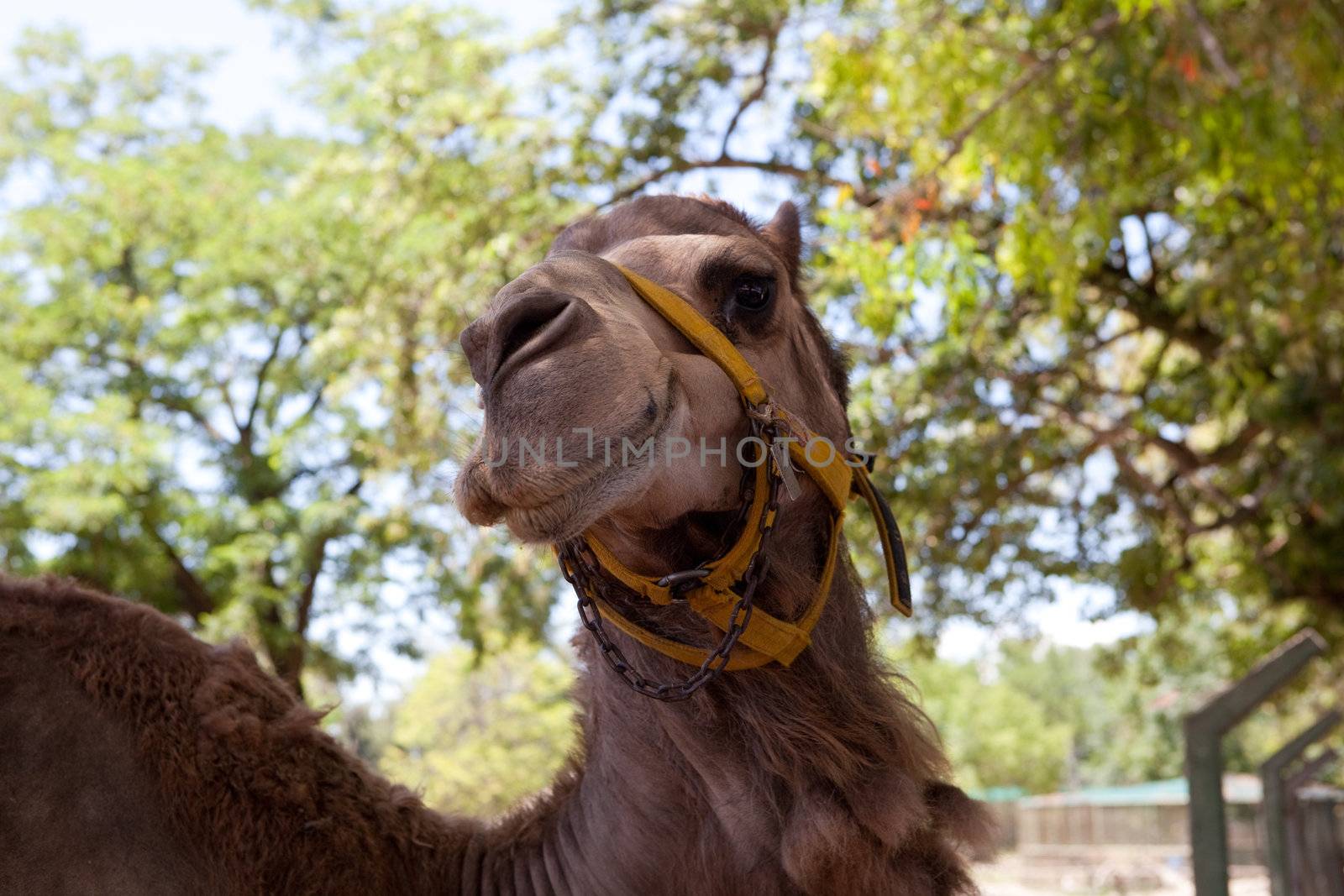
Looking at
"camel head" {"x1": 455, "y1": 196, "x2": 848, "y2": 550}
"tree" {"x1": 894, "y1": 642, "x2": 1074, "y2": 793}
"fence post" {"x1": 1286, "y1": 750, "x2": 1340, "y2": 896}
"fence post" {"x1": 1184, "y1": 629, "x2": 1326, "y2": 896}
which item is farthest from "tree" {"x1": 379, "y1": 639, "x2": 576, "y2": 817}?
"tree" {"x1": 894, "y1": 642, "x2": 1074, "y2": 793}

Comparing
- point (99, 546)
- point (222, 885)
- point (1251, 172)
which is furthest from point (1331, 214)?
point (99, 546)

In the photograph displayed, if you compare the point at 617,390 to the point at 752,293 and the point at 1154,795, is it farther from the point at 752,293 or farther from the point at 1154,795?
the point at 1154,795

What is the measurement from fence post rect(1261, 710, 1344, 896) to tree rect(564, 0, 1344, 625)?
257 cm

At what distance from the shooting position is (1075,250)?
23.4ft

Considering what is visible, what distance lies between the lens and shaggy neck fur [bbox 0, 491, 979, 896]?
252 centimetres

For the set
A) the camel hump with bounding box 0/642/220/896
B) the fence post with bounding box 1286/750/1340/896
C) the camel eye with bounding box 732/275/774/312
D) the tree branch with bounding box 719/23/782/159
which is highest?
Result: the tree branch with bounding box 719/23/782/159

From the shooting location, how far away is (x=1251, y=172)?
21.7ft

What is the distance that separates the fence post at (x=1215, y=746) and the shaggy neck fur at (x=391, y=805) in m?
2.43

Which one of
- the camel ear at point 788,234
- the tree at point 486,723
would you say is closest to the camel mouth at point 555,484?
the camel ear at point 788,234

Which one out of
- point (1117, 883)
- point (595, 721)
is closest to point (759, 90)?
point (595, 721)

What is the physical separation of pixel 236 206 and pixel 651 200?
58.8ft

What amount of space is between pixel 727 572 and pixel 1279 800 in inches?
205

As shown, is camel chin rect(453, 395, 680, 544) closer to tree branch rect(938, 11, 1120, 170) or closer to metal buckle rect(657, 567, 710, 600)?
metal buckle rect(657, 567, 710, 600)

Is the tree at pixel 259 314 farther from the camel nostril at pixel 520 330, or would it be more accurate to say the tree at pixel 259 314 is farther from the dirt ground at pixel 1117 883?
the dirt ground at pixel 1117 883
